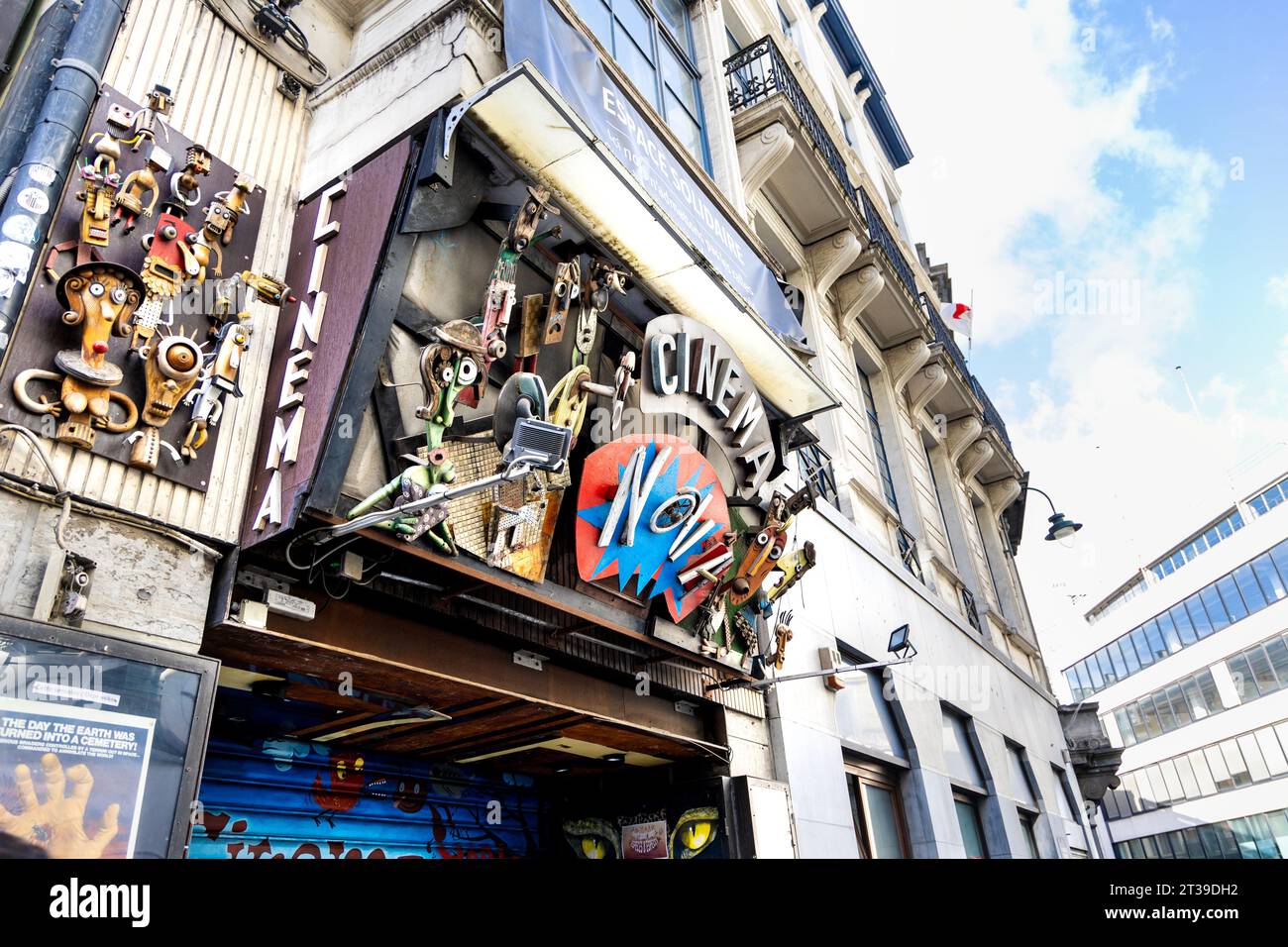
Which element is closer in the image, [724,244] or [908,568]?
[724,244]

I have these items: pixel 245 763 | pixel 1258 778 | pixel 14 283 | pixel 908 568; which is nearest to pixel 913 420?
pixel 908 568

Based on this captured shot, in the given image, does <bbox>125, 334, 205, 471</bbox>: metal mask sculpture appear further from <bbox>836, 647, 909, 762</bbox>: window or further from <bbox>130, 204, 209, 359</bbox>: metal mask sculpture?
<bbox>836, 647, 909, 762</bbox>: window

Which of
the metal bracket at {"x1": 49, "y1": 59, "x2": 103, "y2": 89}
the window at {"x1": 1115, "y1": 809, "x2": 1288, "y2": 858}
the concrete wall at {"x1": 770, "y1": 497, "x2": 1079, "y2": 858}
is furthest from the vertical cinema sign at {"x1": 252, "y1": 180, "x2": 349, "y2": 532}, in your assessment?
the window at {"x1": 1115, "y1": 809, "x2": 1288, "y2": 858}

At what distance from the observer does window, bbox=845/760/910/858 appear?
9.75 meters

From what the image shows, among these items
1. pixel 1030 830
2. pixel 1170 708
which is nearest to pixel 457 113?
pixel 1030 830

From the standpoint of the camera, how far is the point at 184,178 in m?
4.94

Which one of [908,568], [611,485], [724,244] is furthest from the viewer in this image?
[908,568]

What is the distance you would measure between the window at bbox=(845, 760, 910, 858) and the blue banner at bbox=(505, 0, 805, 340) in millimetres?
5672

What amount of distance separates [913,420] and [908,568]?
508 centimetres

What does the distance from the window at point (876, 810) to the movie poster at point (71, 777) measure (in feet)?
26.1
